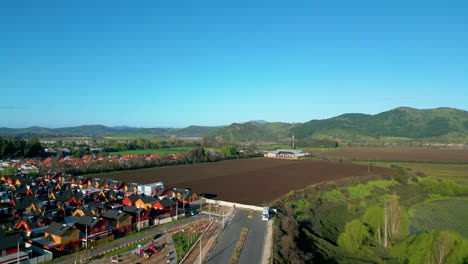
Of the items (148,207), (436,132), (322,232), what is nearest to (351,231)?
(322,232)

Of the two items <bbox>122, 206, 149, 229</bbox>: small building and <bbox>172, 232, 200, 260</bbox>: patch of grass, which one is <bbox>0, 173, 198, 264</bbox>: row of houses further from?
<bbox>172, 232, 200, 260</bbox>: patch of grass

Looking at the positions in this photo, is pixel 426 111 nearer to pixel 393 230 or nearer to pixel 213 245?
pixel 393 230

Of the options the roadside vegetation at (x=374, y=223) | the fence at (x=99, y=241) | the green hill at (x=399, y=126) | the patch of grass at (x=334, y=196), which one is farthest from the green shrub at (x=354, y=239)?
the green hill at (x=399, y=126)

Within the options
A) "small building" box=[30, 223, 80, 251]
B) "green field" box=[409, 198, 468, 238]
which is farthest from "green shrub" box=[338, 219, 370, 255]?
"small building" box=[30, 223, 80, 251]

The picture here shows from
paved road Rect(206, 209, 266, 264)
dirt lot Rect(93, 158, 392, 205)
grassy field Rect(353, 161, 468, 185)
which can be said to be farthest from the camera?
grassy field Rect(353, 161, 468, 185)

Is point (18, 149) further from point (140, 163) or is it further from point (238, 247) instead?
point (238, 247)

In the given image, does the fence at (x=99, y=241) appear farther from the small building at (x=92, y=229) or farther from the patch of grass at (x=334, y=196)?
the patch of grass at (x=334, y=196)

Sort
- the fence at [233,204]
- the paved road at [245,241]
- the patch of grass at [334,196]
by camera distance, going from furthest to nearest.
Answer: the patch of grass at [334,196], the fence at [233,204], the paved road at [245,241]
